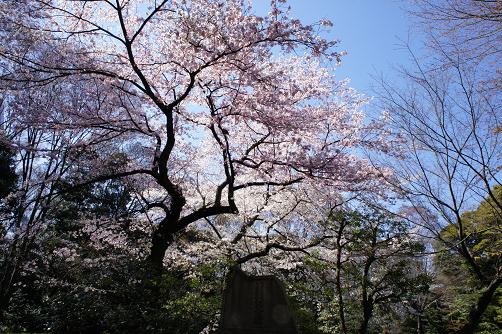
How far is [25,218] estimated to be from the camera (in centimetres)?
1189

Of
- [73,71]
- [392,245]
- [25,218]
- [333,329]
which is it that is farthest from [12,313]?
[392,245]

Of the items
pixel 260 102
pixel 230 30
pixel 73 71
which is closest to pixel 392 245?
pixel 260 102

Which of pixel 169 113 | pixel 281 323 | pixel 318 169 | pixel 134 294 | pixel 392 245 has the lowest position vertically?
pixel 281 323

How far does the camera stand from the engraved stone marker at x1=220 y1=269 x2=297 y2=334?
4777mm

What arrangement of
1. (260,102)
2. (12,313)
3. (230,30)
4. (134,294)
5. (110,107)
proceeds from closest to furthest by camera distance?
1. (230,30)
2. (134,294)
3. (260,102)
4. (110,107)
5. (12,313)

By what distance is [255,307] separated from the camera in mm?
4949

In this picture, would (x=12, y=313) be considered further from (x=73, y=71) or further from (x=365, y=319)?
(x=365, y=319)

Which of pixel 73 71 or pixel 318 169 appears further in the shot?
pixel 318 169

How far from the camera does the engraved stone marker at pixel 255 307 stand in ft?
15.7

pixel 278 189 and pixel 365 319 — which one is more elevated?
pixel 278 189

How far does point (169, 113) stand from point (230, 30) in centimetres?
198

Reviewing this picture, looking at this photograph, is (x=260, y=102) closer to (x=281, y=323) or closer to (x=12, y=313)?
(x=281, y=323)

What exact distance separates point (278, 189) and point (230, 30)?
188 inches

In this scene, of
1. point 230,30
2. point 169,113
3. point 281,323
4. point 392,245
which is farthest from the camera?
point 392,245
